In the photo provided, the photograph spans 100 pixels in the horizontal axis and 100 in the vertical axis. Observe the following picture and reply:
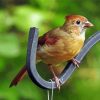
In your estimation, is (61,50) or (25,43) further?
(25,43)

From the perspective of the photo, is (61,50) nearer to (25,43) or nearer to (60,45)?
(60,45)

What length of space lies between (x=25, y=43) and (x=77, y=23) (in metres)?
1.22

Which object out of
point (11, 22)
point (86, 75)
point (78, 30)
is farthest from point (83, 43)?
point (86, 75)

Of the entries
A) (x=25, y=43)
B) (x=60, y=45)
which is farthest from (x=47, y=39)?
(x=25, y=43)

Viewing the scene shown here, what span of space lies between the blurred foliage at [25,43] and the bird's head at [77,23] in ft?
2.71

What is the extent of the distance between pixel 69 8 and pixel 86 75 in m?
0.52

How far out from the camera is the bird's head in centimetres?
252

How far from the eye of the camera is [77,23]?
2.61 metres

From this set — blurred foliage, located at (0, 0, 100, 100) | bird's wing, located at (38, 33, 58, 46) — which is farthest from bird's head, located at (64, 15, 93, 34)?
blurred foliage, located at (0, 0, 100, 100)

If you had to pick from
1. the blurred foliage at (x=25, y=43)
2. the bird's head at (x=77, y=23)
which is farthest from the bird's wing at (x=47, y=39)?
the blurred foliage at (x=25, y=43)

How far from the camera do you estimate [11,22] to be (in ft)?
12.1

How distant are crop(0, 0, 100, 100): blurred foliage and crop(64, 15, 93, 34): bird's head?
83cm

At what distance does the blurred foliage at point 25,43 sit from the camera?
356 cm

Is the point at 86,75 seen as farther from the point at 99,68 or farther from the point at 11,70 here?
the point at 11,70
